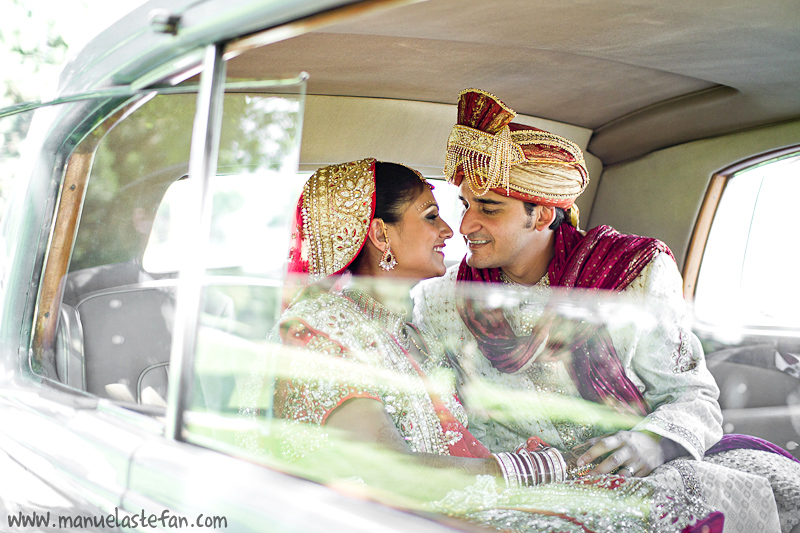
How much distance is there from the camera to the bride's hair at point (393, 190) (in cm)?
183

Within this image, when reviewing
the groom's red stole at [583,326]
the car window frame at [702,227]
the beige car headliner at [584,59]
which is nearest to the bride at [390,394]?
the groom's red stole at [583,326]

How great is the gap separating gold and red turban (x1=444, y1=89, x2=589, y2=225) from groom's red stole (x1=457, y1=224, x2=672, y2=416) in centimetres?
22

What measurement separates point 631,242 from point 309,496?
5.39 ft

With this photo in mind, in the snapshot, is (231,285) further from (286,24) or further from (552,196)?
(552,196)

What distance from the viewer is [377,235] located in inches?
72.1

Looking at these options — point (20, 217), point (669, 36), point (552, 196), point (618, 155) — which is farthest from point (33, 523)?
point (618, 155)

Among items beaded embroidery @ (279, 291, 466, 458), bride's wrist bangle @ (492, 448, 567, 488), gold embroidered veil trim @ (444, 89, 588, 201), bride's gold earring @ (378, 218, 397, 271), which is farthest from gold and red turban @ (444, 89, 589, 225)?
bride's wrist bangle @ (492, 448, 567, 488)

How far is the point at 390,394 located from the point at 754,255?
7.08 ft

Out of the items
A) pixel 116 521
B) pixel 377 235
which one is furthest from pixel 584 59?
pixel 116 521

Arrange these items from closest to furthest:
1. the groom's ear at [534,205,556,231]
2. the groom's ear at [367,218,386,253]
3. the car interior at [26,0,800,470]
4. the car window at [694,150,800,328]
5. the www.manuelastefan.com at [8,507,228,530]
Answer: the www.manuelastefan.com at [8,507,228,530]
the car interior at [26,0,800,470]
the groom's ear at [367,218,386,253]
the groom's ear at [534,205,556,231]
the car window at [694,150,800,328]

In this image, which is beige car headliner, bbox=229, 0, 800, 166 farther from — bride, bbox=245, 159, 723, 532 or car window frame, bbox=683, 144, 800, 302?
bride, bbox=245, 159, 723, 532

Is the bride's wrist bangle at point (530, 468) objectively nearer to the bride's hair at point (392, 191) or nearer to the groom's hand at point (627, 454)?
the groom's hand at point (627, 454)

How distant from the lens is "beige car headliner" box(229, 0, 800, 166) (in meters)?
1.72

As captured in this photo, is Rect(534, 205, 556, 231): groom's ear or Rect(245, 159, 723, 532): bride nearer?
Rect(245, 159, 723, 532): bride
